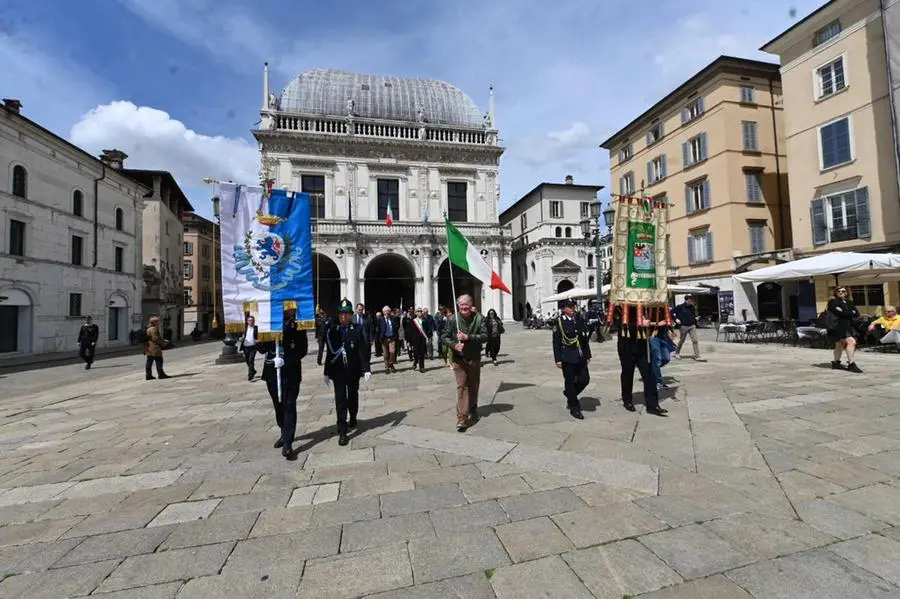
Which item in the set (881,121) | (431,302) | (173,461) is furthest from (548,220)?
(173,461)

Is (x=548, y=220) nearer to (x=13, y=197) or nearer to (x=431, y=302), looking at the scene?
(x=431, y=302)

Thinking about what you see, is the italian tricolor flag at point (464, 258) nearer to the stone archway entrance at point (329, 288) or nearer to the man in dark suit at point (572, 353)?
the man in dark suit at point (572, 353)

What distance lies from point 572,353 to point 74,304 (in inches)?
1101

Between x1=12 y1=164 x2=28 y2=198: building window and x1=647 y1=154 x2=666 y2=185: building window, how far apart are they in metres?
35.7

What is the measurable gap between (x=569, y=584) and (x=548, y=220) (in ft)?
127

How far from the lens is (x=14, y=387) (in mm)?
11094

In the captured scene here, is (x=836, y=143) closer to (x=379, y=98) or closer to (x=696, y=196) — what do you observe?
(x=696, y=196)

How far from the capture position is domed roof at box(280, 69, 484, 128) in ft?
119

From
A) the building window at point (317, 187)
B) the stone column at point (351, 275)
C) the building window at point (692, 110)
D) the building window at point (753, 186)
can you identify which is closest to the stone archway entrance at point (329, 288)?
the stone column at point (351, 275)

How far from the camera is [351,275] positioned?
32000 millimetres

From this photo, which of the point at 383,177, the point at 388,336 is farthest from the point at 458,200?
the point at 388,336

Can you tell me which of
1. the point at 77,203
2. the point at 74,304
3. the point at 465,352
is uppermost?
the point at 77,203

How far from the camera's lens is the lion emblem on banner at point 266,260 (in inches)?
197

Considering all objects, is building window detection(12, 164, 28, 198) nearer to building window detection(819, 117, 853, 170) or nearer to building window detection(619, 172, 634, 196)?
building window detection(619, 172, 634, 196)
